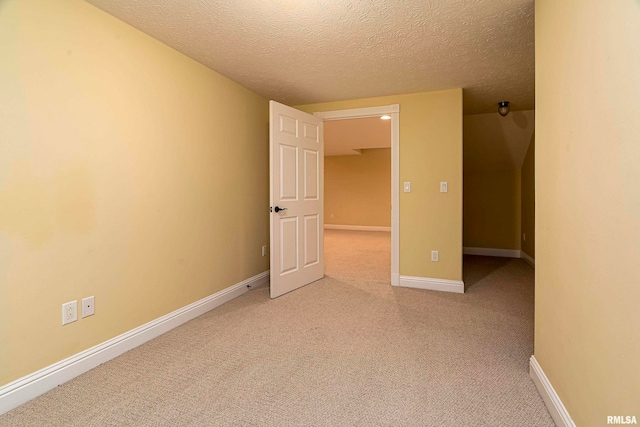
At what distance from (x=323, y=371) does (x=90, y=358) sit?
1.38 metres

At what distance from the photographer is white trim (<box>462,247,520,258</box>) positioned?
4.98 m

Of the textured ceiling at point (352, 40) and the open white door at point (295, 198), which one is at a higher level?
the textured ceiling at point (352, 40)

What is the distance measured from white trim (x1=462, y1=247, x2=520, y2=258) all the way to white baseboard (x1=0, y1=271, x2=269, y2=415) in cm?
434

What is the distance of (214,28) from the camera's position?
203 centimetres

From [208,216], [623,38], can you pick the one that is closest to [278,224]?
[208,216]

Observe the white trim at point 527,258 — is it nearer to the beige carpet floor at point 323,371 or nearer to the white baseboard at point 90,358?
the beige carpet floor at point 323,371

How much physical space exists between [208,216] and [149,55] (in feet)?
4.25

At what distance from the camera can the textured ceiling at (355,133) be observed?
4941mm

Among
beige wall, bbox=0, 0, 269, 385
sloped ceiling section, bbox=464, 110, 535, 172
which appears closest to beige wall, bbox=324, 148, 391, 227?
sloped ceiling section, bbox=464, 110, 535, 172

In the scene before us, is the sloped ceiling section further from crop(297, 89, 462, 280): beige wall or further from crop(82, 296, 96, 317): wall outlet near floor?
crop(82, 296, 96, 317): wall outlet near floor

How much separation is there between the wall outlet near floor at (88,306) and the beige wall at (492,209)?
5.28 meters

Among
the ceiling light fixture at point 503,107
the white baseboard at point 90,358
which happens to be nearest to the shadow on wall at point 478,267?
the ceiling light fixture at point 503,107

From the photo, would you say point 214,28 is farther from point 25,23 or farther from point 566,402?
point 566,402

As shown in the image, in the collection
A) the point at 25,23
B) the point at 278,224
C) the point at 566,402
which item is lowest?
the point at 566,402
